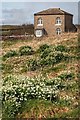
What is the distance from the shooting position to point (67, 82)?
11016 mm

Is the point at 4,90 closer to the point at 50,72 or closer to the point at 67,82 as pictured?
the point at 67,82

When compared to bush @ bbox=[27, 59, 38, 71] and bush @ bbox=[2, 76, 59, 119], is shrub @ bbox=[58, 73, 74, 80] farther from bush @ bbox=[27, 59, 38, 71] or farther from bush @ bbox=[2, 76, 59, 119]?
bush @ bbox=[27, 59, 38, 71]

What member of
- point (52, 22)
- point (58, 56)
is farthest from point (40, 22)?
point (58, 56)

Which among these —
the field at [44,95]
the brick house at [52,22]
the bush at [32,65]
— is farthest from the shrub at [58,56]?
the brick house at [52,22]

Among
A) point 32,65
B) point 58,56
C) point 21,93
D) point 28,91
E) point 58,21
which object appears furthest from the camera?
point 58,21

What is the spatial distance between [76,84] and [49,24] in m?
45.9

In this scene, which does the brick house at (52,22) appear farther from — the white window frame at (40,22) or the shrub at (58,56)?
the shrub at (58,56)

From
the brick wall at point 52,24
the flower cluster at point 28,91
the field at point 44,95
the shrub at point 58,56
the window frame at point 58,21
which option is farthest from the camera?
the brick wall at point 52,24

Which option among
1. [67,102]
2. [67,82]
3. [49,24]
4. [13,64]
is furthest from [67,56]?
[49,24]

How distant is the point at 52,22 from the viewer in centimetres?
5612

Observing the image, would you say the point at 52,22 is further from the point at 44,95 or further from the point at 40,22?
the point at 44,95

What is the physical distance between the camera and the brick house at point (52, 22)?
181 ft

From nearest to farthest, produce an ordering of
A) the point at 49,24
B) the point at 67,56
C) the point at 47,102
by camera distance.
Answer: the point at 47,102
the point at 67,56
the point at 49,24

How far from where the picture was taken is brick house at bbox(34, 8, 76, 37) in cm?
5512
